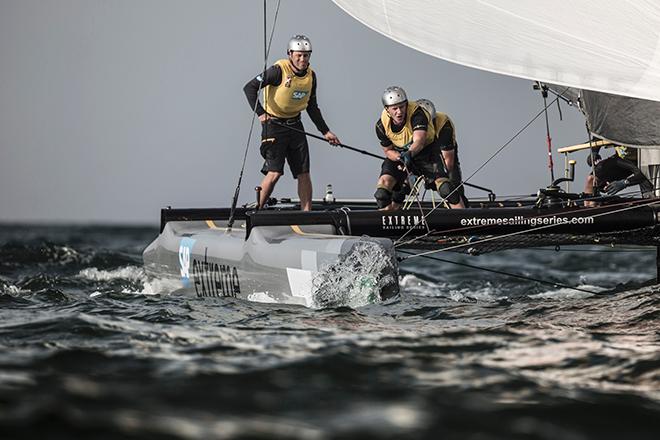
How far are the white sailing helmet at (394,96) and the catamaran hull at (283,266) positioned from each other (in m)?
1.66

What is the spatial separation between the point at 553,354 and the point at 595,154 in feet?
16.6

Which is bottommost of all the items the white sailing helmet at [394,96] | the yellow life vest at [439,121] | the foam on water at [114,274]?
the foam on water at [114,274]

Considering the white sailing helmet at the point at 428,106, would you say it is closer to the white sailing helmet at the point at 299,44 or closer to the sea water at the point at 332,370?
the white sailing helmet at the point at 299,44

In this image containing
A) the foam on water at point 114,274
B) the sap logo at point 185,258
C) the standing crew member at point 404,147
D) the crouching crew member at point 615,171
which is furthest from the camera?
the foam on water at point 114,274

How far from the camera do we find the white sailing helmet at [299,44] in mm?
8188

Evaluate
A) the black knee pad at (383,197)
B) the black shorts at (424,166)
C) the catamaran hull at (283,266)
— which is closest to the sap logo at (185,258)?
the catamaran hull at (283,266)

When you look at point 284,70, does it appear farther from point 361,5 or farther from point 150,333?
point 150,333

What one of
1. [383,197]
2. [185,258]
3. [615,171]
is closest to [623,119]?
[615,171]

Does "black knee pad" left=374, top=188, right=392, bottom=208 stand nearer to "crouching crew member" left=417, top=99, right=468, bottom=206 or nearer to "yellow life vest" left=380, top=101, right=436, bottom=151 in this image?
"yellow life vest" left=380, top=101, right=436, bottom=151

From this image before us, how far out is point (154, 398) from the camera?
275 centimetres

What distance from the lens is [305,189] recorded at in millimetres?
8594

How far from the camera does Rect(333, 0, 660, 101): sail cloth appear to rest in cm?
602

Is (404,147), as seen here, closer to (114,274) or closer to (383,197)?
(383,197)

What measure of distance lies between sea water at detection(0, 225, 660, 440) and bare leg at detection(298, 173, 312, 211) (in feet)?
8.54
